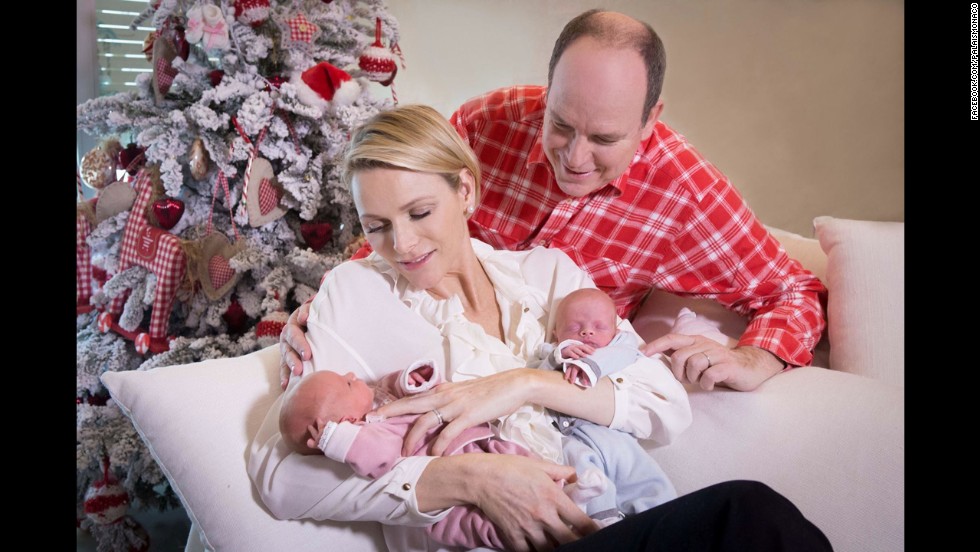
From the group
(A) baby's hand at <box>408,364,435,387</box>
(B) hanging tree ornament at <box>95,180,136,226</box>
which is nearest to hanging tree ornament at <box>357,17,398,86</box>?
(B) hanging tree ornament at <box>95,180,136,226</box>

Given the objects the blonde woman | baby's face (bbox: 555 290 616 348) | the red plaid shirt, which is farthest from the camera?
Result: the red plaid shirt

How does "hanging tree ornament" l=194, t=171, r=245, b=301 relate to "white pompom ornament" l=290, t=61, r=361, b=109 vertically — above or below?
below

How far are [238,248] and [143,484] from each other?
0.79 m

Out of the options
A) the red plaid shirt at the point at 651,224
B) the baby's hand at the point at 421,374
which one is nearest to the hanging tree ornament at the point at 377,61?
the red plaid shirt at the point at 651,224

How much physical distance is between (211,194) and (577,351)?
138cm

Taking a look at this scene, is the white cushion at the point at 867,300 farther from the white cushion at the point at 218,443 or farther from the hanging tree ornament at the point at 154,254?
the hanging tree ornament at the point at 154,254

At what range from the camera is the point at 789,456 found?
1381 millimetres

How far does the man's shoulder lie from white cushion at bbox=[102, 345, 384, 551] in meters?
0.86

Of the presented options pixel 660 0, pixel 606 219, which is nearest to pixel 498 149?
pixel 606 219

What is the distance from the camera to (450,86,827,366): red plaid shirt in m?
1.81

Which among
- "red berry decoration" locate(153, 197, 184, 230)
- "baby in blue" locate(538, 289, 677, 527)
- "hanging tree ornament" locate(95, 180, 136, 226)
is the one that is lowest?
"baby in blue" locate(538, 289, 677, 527)

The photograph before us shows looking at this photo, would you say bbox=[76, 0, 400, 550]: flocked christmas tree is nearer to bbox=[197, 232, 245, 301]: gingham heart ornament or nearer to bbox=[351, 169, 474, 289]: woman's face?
bbox=[197, 232, 245, 301]: gingham heart ornament

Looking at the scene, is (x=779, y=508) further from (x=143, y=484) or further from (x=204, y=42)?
(x=143, y=484)
